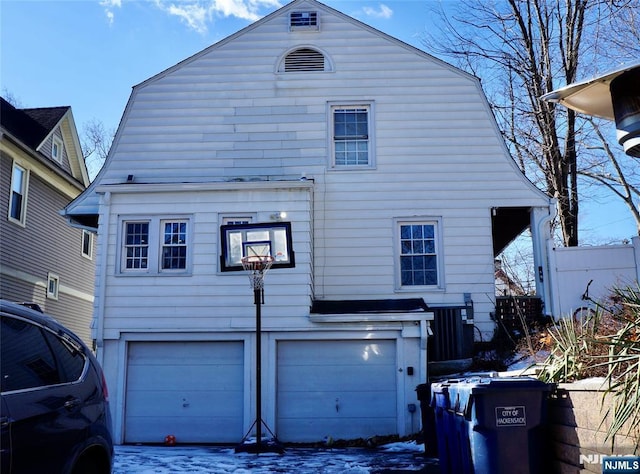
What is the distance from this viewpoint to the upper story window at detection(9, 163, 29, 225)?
15672 mm

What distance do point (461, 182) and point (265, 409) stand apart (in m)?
5.94

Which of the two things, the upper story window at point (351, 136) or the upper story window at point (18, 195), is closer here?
the upper story window at point (351, 136)

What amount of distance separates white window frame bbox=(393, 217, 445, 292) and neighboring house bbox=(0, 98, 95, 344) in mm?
9247

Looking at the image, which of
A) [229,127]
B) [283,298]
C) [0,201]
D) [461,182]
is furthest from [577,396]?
[0,201]

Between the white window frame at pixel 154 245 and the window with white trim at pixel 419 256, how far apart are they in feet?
13.7

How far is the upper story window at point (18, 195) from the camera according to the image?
1567 cm

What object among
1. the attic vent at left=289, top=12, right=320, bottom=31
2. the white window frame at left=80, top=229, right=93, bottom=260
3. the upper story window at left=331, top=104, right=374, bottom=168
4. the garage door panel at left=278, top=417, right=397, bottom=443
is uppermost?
the attic vent at left=289, top=12, right=320, bottom=31

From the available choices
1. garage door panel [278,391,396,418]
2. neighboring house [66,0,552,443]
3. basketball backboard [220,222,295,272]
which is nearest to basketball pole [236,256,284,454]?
basketball backboard [220,222,295,272]

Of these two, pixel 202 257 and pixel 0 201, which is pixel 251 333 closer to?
pixel 202 257

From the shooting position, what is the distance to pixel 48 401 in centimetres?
361

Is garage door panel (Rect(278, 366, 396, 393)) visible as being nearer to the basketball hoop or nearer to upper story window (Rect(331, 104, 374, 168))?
the basketball hoop

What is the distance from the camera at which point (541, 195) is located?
41.7 ft

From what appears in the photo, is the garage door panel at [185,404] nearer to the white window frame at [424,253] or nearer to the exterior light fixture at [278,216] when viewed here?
the exterior light fixture at [278,216]

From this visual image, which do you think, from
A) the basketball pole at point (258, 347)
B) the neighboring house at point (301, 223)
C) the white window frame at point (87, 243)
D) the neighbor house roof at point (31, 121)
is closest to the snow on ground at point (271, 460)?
the basketball pole at point (258, 347)
